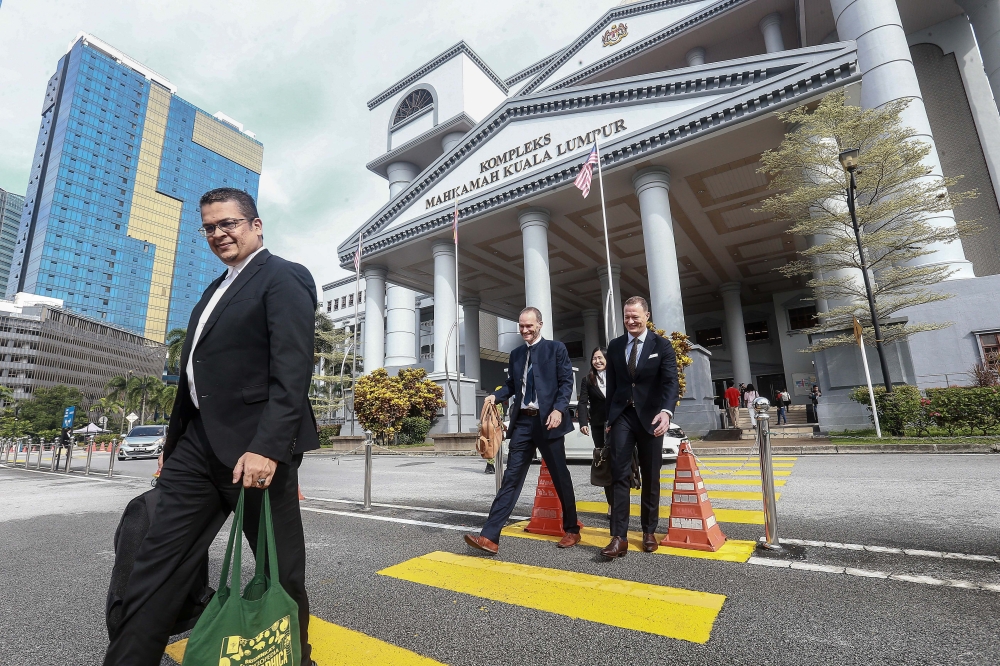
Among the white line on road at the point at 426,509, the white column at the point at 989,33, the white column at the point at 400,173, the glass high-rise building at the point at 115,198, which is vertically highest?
the glass high-rise building at the point at 115,198

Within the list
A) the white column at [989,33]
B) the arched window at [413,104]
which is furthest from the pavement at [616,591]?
the arched window at [413,104]

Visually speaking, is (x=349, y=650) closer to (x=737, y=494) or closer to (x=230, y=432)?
(x=230, y=432)

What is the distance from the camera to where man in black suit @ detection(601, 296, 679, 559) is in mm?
3938

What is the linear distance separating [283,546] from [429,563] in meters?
2.02

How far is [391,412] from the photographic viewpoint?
2219cm

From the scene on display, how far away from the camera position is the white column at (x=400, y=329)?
3001 centimetres

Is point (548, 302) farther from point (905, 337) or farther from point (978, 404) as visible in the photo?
point (978, 404)

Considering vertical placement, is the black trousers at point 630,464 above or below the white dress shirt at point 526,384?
below

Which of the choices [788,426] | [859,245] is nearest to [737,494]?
[859,245]

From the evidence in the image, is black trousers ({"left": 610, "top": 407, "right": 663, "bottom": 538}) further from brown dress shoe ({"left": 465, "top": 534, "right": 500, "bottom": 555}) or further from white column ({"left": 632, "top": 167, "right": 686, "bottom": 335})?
white column ({"left": 632, "top": 167, "right": 686, "bottom": 335})

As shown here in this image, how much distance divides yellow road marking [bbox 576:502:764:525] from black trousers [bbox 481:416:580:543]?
1.54m

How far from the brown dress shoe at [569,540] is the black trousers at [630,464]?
42 cm

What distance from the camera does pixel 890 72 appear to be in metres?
19.4

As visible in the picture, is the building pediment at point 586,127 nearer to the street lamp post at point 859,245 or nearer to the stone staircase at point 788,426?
the street lamp post at point 859,245
